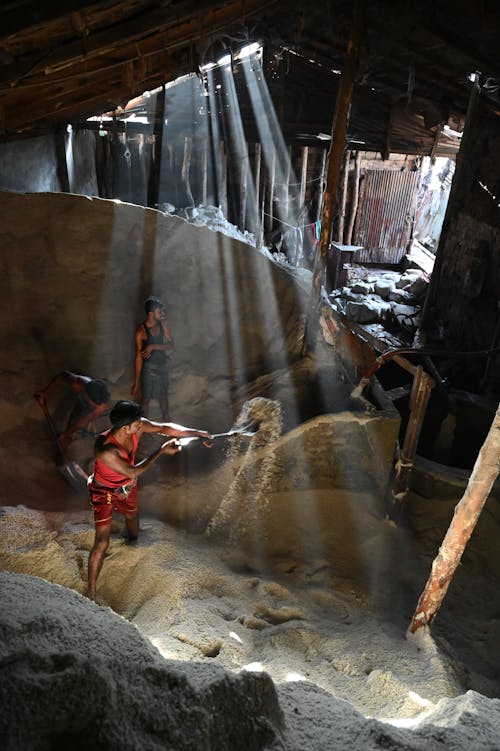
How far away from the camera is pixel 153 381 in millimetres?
5918

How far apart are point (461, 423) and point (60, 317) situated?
6673mm

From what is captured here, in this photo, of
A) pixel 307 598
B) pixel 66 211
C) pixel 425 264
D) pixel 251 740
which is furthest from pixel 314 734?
pixel 425 264

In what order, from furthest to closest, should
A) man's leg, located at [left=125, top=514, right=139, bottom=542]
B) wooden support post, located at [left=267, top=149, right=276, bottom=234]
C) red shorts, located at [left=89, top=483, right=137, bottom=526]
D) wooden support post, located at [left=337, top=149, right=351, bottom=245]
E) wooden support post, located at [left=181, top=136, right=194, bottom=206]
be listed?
1. wooden support post, located at [left=337, top=149, right=351, bottom=245]
2. wooden support post, located at [left=267, top=149, right=276, bottom=234]
3. wooden support post, located at [left=181, top=136, right=194, bottom=206]
4. man's leg, located at [left=125, top=514, right=139, bottom=542]
5. red shorts, located at [left=89, top=483, right=137, bottom=526]

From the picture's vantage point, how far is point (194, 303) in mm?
7023

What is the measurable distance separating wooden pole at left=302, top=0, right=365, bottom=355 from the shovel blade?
9.86ft

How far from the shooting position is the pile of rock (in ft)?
45.2

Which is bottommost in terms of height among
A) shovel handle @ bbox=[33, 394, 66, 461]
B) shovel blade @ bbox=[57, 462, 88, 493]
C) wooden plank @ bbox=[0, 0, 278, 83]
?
shovel blade @ bbox=[57, 462, 88, 493]

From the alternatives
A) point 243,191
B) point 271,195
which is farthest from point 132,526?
point 271,195

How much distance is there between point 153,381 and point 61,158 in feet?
20.0

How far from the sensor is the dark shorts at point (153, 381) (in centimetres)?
590

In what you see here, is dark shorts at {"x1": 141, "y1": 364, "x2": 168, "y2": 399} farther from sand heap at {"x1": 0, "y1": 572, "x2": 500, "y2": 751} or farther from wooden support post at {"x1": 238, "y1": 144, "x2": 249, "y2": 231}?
wooden support post at {"x1": 238, "y1": 144, "x2": 249, "y2": 231}

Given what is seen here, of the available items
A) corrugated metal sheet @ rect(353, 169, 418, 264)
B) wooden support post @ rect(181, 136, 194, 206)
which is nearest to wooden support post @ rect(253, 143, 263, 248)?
wooden support post @ rect(181, 136, 194, 206)

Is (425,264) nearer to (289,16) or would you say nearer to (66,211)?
(289,16)

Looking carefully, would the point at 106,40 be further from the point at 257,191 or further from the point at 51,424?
the point at 257,191
